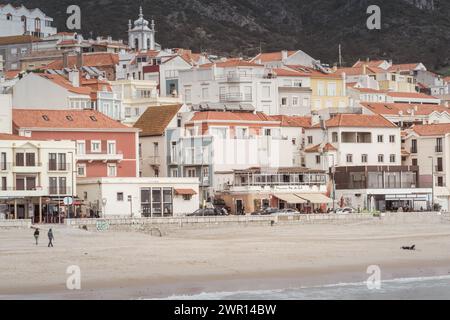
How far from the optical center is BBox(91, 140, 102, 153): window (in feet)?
311

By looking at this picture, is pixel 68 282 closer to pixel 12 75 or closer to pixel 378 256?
pixel 378 256

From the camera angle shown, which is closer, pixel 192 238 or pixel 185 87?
pixel 192 238

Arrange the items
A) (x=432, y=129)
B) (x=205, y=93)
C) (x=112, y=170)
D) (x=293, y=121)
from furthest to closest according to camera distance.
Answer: (x=205, y=93) < (x=432, y=129) < (x=293, y=121) < (x=112, y=170)

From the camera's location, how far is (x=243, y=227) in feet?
278

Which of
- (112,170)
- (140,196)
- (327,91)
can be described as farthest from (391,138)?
(140,196)

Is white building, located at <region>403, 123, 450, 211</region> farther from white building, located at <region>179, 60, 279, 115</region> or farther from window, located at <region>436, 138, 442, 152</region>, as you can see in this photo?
white building, located at <region>179, 60, 279, 115</region>

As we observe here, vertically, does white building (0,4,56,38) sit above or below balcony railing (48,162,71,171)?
above

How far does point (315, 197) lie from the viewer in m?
99.3

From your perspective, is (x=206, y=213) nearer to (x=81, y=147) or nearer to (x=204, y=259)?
(x=81, y=147)

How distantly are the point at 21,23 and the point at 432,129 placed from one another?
89.9 metres

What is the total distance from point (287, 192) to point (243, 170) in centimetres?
340

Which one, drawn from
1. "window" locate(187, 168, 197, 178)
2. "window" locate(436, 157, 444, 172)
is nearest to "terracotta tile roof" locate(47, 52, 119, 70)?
"window" locate(187, 168, 197, 178)

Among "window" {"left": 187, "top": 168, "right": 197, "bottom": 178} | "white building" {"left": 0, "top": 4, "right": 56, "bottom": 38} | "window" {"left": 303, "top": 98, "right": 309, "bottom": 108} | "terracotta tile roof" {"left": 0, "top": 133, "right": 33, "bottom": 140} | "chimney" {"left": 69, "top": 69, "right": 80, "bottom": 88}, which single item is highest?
"white building" {"left": 0, "top": 4, "right": 56, "bottom": 38}
